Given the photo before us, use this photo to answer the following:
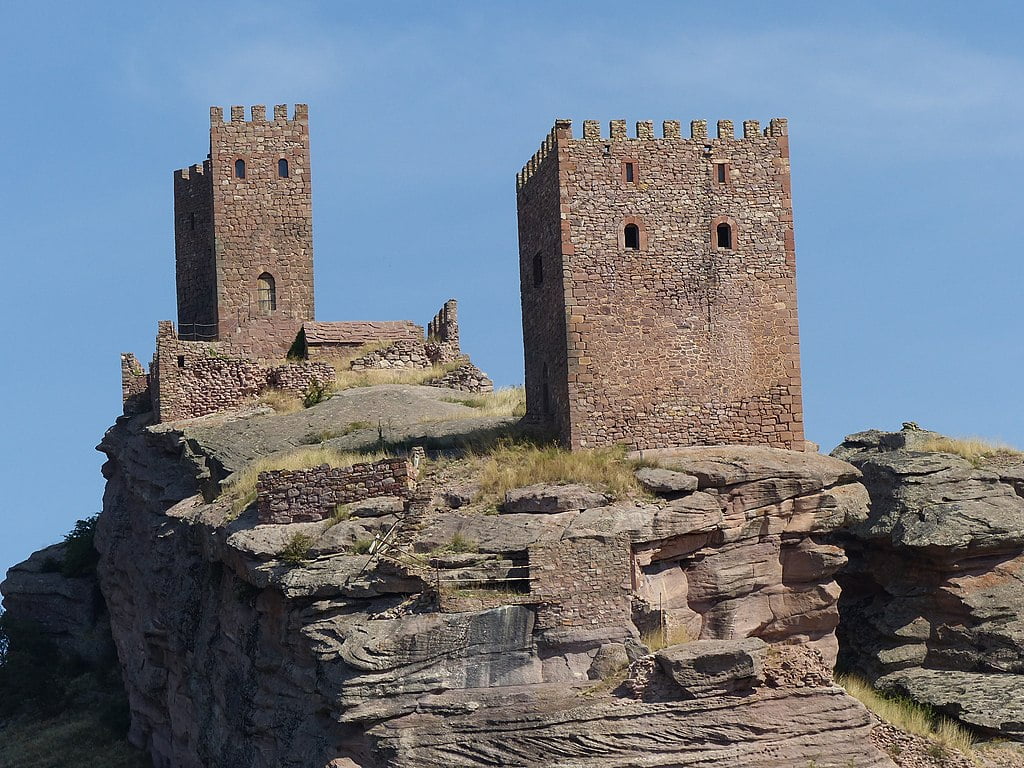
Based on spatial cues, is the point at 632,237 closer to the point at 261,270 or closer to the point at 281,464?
the point at 281,464

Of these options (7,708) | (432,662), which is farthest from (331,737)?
(7,708)

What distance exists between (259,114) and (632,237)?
1550 cm

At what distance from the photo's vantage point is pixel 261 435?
43.0 metres

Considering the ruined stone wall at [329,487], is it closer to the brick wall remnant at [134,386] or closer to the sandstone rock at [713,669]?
the sandstone rock at [713,669]

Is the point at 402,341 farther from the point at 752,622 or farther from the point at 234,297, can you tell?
the point at 752,622

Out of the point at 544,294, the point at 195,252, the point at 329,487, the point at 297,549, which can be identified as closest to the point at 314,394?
the point at 195,252

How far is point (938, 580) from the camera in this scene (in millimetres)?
41250

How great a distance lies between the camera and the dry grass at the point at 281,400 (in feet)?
151

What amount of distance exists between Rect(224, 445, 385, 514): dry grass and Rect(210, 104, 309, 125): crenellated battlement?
42.8ft

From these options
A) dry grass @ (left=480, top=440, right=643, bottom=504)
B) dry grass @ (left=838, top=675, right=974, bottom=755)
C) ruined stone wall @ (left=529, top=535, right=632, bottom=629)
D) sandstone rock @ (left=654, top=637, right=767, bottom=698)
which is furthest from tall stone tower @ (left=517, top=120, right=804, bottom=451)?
sandstone rock @ (left=654, top=637, right=767, bottom=698)

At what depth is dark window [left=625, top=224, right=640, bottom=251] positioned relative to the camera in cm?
3859

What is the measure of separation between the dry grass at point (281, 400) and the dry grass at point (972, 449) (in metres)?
13.3

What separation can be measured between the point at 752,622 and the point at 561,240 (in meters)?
7.66

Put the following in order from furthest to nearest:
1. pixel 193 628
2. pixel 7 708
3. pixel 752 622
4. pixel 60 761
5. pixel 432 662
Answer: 1. pixel 7 708
2. pixel 60 761
3. pixel 193 628
4. pixel 752 622
5. pixel 432 662
